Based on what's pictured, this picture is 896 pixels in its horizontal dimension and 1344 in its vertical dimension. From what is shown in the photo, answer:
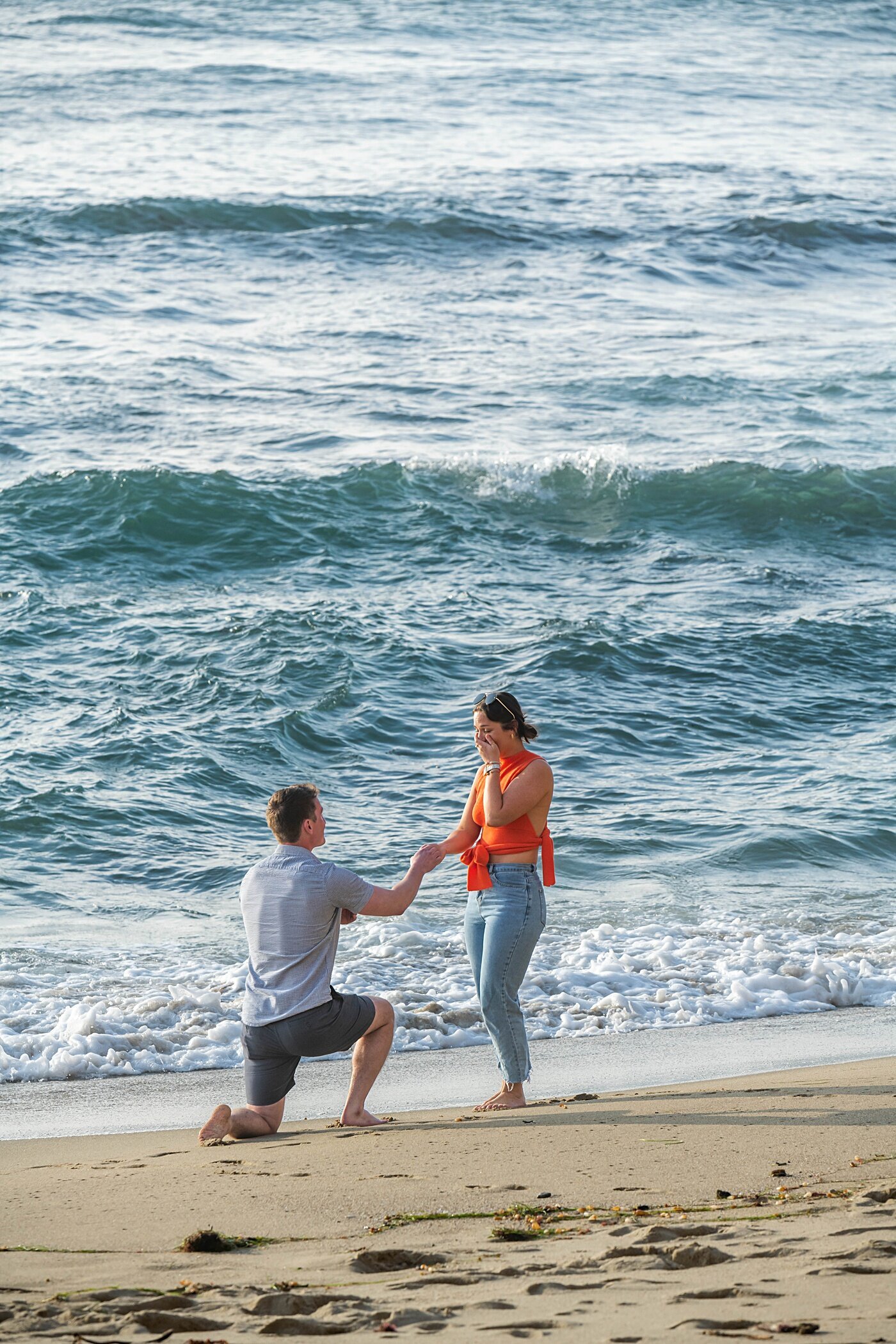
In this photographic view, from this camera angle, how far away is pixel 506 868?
5.32 m

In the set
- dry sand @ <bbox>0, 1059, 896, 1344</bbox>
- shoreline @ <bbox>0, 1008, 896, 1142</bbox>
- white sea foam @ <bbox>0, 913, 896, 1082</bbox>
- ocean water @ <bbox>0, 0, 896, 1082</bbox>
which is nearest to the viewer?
dry sand @ <bbox>0, 1059, 896, 1344</bbox>

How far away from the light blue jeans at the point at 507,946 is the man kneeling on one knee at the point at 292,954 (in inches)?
18.1

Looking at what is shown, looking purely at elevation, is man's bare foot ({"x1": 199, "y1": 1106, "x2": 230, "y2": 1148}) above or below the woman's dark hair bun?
below

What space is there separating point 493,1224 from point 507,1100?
156 centimetres

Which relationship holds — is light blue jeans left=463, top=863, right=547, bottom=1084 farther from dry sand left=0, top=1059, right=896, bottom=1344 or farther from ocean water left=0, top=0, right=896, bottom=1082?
ocean water left=0, top=0, right=896, bottom=1082

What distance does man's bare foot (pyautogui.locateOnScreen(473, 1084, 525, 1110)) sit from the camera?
17.4 feet

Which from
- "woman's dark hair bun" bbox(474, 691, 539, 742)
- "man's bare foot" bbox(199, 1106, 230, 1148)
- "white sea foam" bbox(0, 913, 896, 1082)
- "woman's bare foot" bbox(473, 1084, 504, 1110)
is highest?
"woman's dark hair bun" bbox(474, 691, 539, 742)

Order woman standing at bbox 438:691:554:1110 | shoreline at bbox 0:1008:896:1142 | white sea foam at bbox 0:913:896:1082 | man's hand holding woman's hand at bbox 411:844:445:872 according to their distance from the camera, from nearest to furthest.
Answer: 1. man's hand holding woman's hand at bbox 411:844:445:872
2. woman standing at bbox 438:691:554:1110
3. shoreline at bbox 0:1008:896:1142
4. white sea foam at bbox 0:913:896:1082

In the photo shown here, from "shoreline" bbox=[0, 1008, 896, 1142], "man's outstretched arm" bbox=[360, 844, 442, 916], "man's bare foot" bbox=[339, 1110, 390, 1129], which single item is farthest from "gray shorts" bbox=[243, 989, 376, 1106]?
"shoreline" bbox=[0, 1008, 896, 1142]

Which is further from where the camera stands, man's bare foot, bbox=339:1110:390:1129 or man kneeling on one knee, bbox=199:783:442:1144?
man's bare foot, bbox=339:1110:390:1129

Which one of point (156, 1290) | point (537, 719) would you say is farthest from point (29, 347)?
point (156, 1290)

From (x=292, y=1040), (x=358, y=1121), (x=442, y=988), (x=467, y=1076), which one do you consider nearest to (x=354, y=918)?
(x=292, y=1040)

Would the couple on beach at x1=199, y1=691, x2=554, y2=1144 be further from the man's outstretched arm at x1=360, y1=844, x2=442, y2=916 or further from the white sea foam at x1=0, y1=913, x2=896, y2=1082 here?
the white sea foam at x1=0, y1=913, x2=896, y2=1082

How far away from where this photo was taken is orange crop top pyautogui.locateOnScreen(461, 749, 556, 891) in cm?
532
